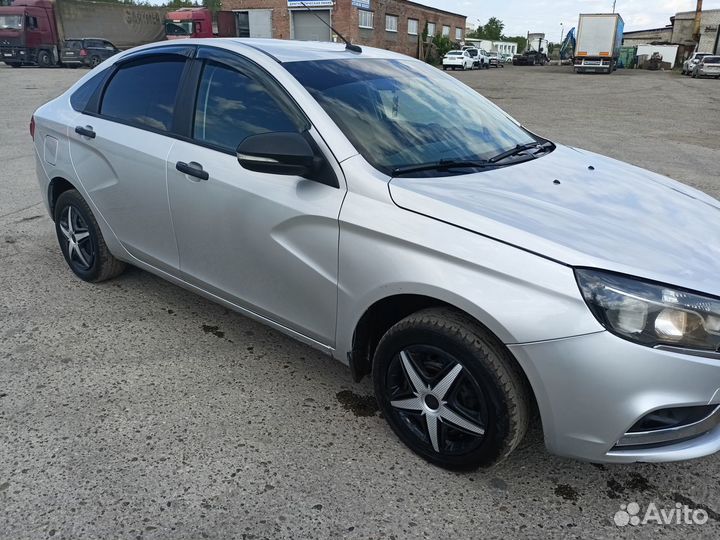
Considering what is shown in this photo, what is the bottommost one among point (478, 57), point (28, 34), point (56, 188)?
point (56, 188)

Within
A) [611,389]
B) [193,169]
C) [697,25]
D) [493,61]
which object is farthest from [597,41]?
[611,389]

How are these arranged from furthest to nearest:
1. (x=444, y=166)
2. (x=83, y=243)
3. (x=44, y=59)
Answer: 1. (x=44, y=59)
2. (x=83, y=243)
3. (x=444, y=166)

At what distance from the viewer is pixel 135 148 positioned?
10.8 feet

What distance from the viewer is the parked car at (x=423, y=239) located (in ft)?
6.35

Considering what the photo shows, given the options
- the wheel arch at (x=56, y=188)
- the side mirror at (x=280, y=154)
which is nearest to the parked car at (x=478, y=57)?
the wheel arch at (x=56, y=188)

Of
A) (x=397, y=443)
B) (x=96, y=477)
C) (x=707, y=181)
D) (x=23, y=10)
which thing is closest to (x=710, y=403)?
(x=397, y=443)

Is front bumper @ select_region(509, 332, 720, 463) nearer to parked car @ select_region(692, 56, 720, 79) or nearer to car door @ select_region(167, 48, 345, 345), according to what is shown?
car door @ select_region(167, 48, 345, 345)

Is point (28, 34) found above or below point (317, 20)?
below

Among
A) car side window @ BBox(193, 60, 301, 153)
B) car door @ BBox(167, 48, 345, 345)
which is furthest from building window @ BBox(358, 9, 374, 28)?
car door @ BBox(167, 48, 345, 345)

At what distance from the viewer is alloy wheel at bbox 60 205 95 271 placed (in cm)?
399

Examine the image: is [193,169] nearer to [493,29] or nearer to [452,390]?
[452,390]

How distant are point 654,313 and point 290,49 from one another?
2223 millimetres

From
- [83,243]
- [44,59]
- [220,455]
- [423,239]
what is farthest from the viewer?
[44,59]

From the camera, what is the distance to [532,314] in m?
1.97
